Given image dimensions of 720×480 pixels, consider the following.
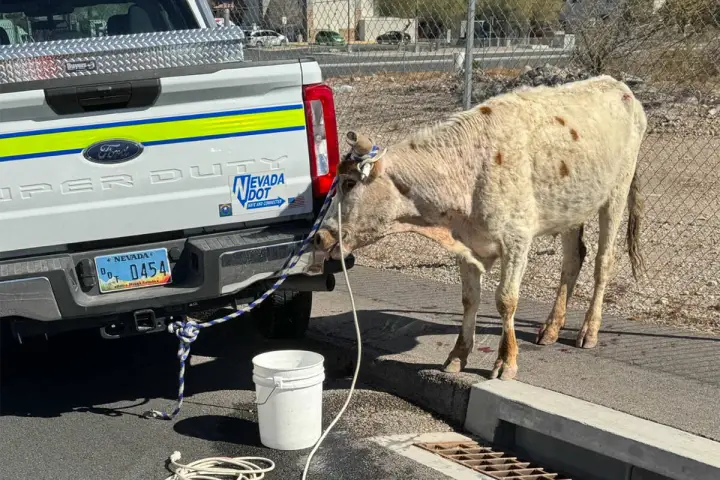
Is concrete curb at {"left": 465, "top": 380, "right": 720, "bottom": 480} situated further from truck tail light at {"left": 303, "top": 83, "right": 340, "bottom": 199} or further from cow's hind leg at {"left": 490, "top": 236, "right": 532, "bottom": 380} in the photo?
truck tail light at {"left": 303, "top": 83, "right": 340, "bottom": 199}

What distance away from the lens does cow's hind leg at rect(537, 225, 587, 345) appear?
5.89m

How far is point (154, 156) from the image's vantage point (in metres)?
4.88

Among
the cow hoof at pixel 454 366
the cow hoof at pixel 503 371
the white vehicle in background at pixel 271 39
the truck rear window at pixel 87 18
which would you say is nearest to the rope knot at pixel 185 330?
the cow hoof at pixel 454 366

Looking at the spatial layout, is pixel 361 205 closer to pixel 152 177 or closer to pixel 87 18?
pixel 152 177

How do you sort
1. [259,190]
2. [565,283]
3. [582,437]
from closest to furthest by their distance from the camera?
[582,437] < [259,190] < [565,283]

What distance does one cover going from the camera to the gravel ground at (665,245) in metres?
6.77

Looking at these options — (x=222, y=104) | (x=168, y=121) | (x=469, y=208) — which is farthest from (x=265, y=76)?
(x=469, y=208)

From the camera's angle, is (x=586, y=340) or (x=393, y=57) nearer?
(x=586, y=340)

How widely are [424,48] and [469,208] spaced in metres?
6.07

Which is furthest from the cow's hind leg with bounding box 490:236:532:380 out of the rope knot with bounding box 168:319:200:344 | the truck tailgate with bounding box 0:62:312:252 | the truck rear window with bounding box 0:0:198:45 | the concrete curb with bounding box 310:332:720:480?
the truck rear window with bounding box 0:0:198:45

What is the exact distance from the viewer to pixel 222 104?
16.3ft

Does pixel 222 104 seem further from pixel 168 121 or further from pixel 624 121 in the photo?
pixel 624 121

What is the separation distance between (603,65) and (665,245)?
4.04m

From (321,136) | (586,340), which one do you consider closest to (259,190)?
(321,136)
